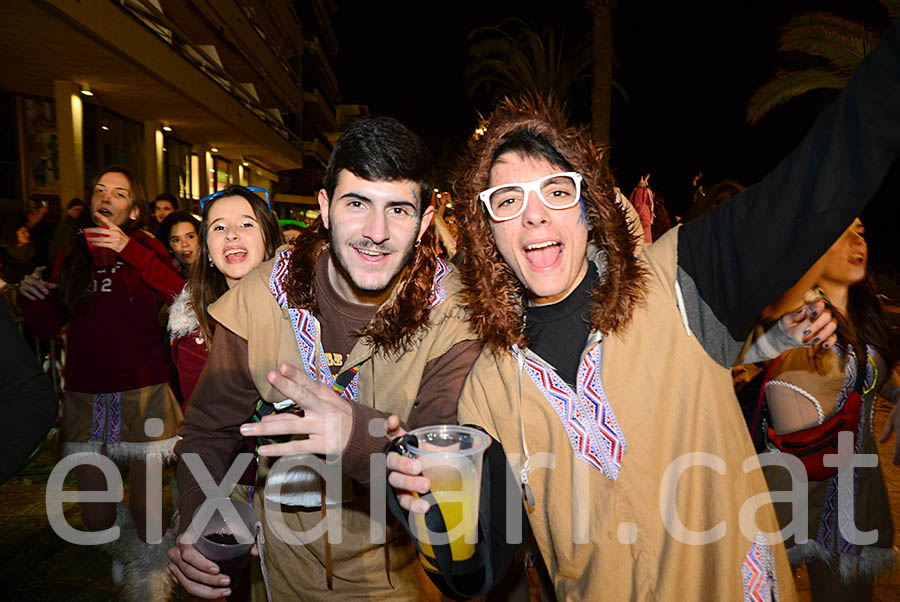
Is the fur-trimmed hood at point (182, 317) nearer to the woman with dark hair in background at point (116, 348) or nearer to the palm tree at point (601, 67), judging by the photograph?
the woman with dark hair in background at point (116, 348)

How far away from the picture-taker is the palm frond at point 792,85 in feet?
44.8

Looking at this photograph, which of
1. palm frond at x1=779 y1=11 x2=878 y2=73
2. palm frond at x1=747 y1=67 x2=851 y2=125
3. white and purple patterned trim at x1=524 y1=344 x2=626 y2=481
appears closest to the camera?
white and purple patterned trim at x1=524 y1=344 x2=626 y2=481

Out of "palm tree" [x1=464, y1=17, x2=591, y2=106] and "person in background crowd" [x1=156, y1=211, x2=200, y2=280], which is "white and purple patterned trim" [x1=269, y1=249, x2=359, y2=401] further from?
"palm tree" [x1=464, y1=17, x2=591, y2=106]

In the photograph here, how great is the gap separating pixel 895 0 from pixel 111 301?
1363cm

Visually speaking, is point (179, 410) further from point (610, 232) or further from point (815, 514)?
point (815, 514)

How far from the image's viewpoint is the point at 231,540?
2.13 m

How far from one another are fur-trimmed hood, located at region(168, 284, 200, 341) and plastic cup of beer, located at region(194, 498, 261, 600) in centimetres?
174

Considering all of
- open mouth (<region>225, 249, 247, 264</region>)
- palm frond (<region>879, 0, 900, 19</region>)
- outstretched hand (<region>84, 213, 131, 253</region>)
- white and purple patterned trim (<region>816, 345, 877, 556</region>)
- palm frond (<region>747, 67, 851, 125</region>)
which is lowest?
white and purple patterned trim (<region>816, 345, 877, 556</region>)

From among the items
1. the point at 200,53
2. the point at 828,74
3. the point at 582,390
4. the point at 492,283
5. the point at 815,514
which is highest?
the point at 200,53

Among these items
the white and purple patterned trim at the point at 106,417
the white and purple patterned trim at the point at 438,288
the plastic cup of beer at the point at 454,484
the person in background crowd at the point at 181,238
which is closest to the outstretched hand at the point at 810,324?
the plastic cup of beer at the point at 454,484

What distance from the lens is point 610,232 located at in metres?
2.05

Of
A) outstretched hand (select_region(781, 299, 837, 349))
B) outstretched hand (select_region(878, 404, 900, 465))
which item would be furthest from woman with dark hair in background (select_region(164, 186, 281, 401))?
outstretched hand (select_region(878, 404, 900, 465))

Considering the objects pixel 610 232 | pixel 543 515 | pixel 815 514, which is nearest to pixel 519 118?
pixel 610 232

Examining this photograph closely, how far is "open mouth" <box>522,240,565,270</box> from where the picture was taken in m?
2.14
